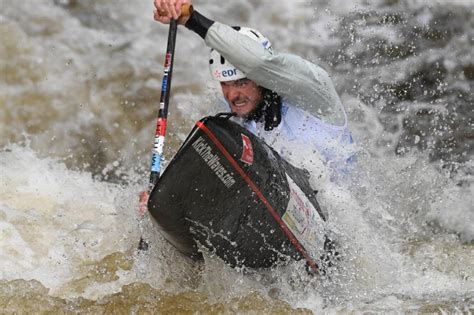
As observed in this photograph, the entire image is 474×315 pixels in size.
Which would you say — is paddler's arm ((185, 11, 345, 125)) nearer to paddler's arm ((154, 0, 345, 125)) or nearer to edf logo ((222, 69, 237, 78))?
paddler's arm ((154, 0, 345, 125))

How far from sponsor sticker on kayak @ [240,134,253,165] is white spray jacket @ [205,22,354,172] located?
0.41 metres

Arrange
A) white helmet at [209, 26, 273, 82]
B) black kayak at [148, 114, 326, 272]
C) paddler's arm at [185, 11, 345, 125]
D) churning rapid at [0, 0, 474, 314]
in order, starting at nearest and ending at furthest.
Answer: black kayak at [148, 114, 326, 272] < paddler's arm at [185, 11, 345, 125] < white helmet at [209, 26, 273, 82] < churning rapid at [0, 0, 474, 314]

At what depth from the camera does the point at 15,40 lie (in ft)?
21.0

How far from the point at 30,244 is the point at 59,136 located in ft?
6.04

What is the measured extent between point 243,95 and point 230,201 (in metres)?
0.77

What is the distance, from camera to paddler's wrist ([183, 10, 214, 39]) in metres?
3.81

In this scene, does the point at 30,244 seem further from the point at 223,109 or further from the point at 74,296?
the point at 223,109

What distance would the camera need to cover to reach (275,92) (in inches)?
159

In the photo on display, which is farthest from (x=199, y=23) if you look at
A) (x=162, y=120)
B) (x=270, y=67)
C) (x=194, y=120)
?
(x=194, y=120)

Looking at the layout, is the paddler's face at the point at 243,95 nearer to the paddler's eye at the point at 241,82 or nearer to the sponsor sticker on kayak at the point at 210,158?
the paddler's eye at the point at 241,82

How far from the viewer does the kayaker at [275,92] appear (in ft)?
12.4

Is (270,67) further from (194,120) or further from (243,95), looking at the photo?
(194,120)

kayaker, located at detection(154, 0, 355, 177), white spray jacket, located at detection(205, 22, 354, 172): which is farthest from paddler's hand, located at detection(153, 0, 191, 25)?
white spray jacket, located at detection(205, 22, 354, 172)

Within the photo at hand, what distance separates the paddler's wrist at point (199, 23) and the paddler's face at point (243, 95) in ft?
1.12
